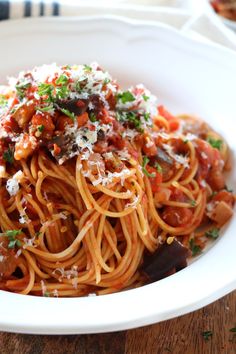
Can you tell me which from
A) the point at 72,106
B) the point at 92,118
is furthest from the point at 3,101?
the point at 92,118

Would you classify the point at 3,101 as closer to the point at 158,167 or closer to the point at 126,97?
the point at 126,97

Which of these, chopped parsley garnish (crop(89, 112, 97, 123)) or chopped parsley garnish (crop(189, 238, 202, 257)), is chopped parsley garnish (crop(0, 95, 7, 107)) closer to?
chopped parsley garnish (crop(89, 112, 97, 123))

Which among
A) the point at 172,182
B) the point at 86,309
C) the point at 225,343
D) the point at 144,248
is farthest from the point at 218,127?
the point at 86,309

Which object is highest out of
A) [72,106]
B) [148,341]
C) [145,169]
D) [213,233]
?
[72,106]

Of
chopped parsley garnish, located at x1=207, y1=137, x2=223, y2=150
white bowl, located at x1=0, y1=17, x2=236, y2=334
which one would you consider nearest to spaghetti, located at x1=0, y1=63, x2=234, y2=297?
white bowl, located at x1=0, y1=17, x2=236, y2=334

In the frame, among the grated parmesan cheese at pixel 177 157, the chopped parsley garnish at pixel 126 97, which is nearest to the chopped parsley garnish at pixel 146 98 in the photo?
Result: the chopped parsley garnish at pixel 126 97

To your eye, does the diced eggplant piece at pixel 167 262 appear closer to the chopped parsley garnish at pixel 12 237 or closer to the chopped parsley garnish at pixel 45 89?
the chopped parsley garnish at pixel 12 237
